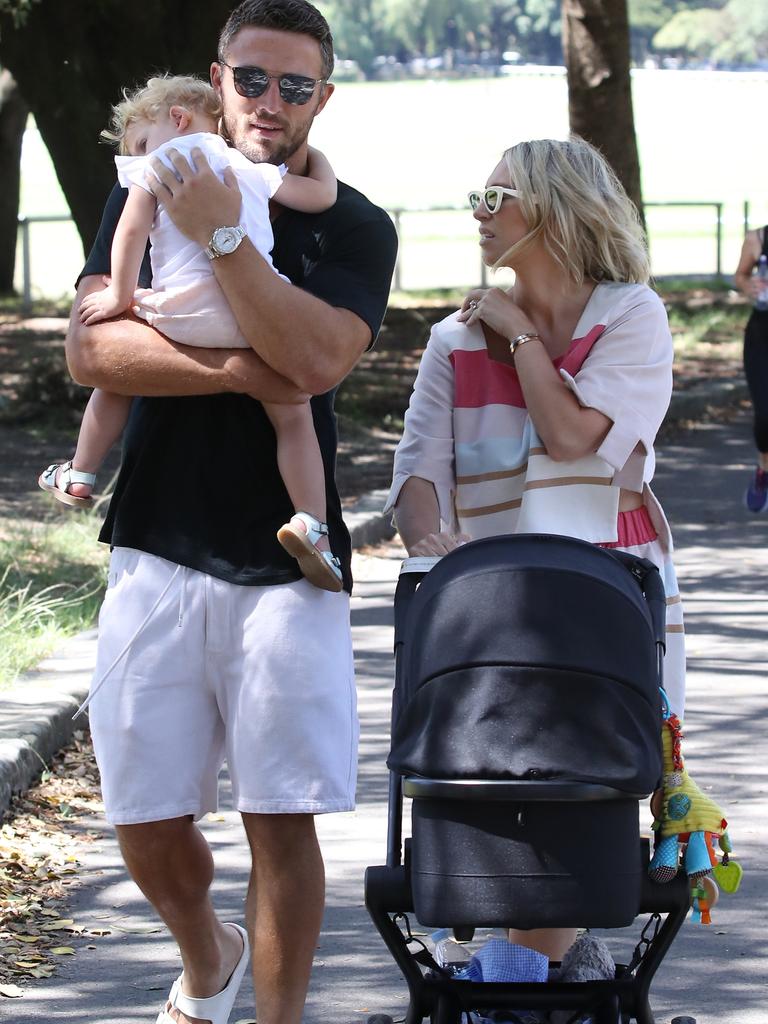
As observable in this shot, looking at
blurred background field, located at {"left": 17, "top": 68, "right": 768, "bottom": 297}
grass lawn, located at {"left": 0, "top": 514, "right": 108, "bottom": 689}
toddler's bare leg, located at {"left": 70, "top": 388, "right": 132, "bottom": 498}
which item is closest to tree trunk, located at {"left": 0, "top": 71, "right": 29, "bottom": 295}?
blurred background field, located at {"left": 17, "top": 68, "right": 768, "bottom": 297}

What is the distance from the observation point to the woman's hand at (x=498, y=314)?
3811mm

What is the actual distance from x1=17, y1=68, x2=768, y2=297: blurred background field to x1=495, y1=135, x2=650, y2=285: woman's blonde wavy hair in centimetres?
2215

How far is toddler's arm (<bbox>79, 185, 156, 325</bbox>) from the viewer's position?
3691mm

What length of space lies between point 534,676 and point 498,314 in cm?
113

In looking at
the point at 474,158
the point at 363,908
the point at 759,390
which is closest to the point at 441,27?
the point at 474,158

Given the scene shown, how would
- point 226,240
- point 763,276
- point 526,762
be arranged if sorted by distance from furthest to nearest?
1. point 763,276
2. point 226,240
3. point 526,762

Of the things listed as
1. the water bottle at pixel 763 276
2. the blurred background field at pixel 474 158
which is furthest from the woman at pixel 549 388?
the blurred background field at pixel 474 158

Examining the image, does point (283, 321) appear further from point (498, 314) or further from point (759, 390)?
point (759, 390)

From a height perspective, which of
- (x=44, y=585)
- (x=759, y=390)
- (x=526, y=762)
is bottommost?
(x=44, y=585)

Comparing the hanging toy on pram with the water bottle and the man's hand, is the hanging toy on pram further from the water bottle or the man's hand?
the water bottle

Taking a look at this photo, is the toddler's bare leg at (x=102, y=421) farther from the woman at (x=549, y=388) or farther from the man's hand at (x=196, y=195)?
the woman at (x=549, y=388)

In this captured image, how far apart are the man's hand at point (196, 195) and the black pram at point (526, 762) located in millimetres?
919

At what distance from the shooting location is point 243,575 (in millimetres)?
3684

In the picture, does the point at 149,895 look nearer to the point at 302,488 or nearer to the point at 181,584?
the point at 181,584
